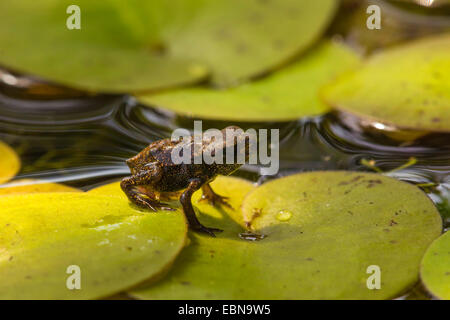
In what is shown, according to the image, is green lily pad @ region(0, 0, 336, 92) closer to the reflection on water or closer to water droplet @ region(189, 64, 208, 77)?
water droplet @ region(189, 64, 208, 77)

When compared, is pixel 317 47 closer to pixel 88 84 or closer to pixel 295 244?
pixel 88 84

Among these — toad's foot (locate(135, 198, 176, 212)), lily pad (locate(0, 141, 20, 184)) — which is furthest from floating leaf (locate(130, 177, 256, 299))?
lily pad (locate(0, 141, 20, 184))

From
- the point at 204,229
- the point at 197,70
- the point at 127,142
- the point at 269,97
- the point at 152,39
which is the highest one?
the point at 152,39

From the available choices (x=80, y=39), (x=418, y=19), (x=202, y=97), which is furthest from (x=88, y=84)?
(x=418, y=19)

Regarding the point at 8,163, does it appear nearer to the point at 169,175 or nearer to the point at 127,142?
the point at 127,142

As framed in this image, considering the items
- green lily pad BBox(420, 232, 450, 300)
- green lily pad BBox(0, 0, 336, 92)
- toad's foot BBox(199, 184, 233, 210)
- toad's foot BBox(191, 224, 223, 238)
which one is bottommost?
green lily pad BBox(420, 232, 450, 300)

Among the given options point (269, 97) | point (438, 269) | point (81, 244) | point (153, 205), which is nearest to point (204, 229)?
point (153, 205)
